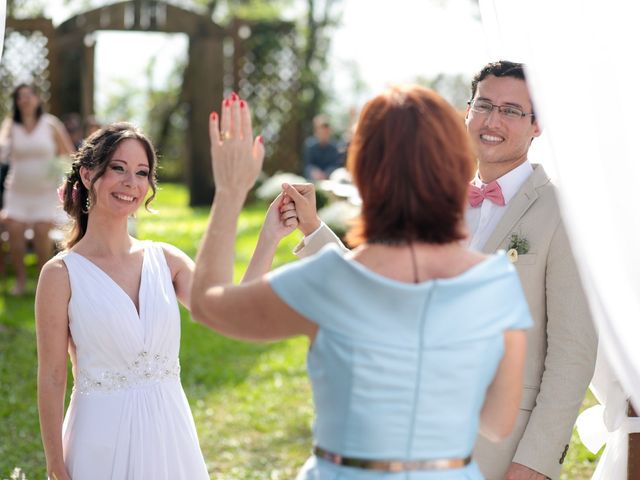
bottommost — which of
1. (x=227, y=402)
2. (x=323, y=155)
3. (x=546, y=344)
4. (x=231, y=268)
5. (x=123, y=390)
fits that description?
(x=227, y=402)

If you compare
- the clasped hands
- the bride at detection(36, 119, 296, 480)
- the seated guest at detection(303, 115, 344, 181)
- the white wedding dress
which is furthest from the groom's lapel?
the seated guest at detection(303, 115, 344, 181)

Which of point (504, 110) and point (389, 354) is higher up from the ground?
point (504, 110)

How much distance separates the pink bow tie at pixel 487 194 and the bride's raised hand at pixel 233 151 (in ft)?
3.25

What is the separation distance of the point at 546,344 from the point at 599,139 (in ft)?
2.38

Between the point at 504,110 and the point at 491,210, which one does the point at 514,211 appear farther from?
the point at 504,110

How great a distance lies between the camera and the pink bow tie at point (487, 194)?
3.04 metres

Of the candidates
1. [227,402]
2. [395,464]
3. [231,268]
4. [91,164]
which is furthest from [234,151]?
[227,402]

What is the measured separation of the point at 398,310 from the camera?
2.10 metres

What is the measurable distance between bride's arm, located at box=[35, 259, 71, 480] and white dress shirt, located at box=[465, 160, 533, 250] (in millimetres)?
1254

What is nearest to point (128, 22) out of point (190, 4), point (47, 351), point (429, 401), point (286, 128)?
point (286, 128)

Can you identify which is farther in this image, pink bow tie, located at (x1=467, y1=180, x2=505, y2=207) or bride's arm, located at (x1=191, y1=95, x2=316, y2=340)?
pink bow tie, located at (x1=467, y1=180, x2=505, y2=207)

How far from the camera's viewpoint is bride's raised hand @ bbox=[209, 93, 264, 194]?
A: 2.25 meters

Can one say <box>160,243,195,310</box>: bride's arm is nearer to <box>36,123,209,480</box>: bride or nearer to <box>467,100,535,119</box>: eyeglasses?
<box>36,123,209,480</box>: bride

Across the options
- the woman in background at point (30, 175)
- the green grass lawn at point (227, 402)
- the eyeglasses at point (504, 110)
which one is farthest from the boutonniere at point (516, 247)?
the woman in background at point (30, 175)
